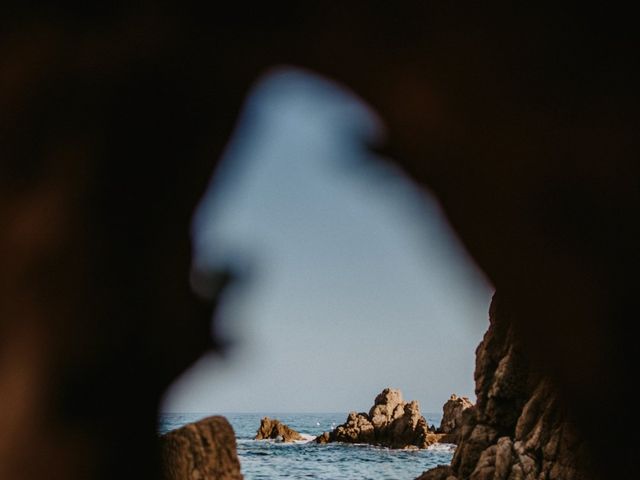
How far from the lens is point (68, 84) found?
4320mm

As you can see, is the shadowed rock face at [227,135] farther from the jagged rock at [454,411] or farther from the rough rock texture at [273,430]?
the rough rock texture at [273,430]

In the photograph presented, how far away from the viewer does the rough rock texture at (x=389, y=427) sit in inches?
1828

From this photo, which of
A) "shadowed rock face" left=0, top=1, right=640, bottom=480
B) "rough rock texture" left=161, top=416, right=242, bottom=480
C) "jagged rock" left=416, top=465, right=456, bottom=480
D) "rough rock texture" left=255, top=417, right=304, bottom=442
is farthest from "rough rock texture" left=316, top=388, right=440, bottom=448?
"shadowed rock face" left=0, top=1, right=640, bottom=480

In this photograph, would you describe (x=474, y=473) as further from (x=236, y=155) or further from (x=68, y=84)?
(x=68, y=84)

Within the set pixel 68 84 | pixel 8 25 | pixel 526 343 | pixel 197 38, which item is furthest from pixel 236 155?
pixel 526 343

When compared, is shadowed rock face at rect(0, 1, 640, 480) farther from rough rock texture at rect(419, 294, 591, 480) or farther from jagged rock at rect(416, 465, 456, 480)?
jagged rock at rect(416, 465, 456, 480)

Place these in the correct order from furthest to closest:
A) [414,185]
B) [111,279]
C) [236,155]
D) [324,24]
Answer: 1. [236,155]
2. [414,185]
3. [111,279]
4. [324,24]

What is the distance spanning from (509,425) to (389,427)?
1405 inches

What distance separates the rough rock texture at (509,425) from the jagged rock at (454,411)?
3644cm

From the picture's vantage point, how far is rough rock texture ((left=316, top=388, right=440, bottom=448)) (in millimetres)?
46438

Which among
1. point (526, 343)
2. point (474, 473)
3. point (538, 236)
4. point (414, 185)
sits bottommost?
point (474, 473)

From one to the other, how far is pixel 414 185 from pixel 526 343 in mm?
1792

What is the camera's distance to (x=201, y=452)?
6.36 metres

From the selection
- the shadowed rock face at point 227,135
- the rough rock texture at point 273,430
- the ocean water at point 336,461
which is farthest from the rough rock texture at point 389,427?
the shadowed rock face at point 227,135
